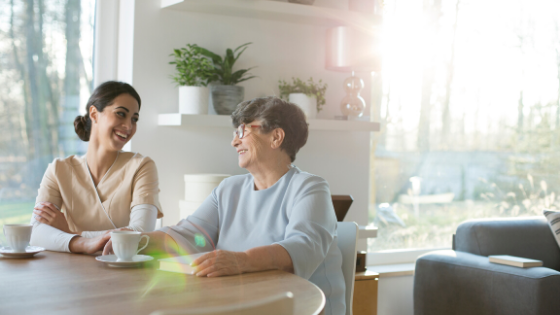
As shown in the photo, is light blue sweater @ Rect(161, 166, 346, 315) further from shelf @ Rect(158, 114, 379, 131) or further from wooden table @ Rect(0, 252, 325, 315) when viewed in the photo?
shelf @ Rect(158, 114, 379, 131)

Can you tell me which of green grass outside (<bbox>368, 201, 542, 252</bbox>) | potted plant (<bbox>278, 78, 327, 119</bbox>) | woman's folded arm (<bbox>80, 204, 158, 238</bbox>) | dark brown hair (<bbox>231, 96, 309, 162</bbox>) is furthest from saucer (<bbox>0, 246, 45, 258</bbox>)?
green grass outside (<bbox>368, 201, 542, 252</bbox>)

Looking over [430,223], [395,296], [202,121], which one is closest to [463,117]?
[430,223]

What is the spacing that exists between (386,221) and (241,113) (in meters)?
2.15

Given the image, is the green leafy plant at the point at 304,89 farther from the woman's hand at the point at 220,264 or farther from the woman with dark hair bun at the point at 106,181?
the woman's hand at the point at 220,264

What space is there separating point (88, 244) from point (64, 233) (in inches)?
5.1

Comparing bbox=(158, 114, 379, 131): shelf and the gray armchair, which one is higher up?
bbox=(158, 114, 379, 131): shelf

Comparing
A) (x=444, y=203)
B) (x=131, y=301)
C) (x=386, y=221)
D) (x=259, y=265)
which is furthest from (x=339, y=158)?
(x=131, y=301)

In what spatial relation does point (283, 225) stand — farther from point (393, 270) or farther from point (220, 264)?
point (393, 270)

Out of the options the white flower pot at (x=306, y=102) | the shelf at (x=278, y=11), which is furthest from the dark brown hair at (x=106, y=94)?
the white flower pot at (x=306, y=102)

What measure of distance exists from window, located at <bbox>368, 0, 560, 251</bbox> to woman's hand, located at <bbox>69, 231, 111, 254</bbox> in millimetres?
2402

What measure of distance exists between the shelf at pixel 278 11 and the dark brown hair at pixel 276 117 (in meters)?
1.01

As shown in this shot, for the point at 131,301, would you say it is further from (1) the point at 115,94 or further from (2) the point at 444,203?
(2) the point at 444,203

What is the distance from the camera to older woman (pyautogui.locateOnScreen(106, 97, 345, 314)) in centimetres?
149

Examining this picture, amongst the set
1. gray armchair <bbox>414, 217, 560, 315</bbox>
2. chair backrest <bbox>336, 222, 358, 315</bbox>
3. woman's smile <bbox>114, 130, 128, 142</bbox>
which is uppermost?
woman's smile <bbox>114, 130, 128, 142</bbox>
